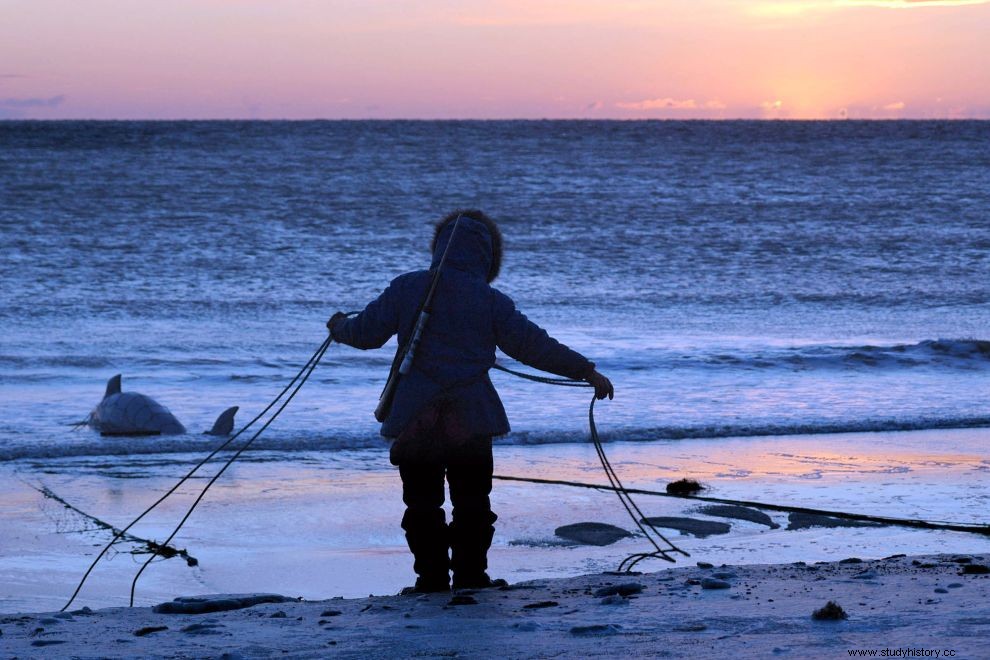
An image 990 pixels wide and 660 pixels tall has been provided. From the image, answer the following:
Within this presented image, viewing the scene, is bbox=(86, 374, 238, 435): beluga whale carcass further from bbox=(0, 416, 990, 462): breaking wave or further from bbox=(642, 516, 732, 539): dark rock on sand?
bbox=(642, 516, 732, 539): dark rock on sand

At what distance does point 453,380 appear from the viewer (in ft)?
15.1

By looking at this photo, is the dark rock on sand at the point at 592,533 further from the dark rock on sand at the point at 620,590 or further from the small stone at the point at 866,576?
the small stone at the point at 866,576

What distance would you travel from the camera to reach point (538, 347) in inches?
185

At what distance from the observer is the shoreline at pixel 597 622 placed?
12.4 feet

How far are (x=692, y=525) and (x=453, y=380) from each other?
2.20m

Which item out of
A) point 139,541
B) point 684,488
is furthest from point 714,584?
point 139,541

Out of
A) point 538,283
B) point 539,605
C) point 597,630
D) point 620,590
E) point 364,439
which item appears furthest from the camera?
point 538,283

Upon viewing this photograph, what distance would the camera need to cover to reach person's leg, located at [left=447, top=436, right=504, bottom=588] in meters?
4.67

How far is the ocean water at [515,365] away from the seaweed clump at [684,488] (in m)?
0.17

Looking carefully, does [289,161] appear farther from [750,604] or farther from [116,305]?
[750,604]

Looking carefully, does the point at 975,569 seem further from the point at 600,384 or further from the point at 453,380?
the point at 453,380

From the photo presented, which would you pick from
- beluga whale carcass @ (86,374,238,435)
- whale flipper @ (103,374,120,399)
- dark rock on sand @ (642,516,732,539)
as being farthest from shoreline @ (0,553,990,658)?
whale flipper @ (103,374,120,399)

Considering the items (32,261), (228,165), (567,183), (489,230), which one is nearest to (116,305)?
(32,261)

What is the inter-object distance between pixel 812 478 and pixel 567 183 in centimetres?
3500
